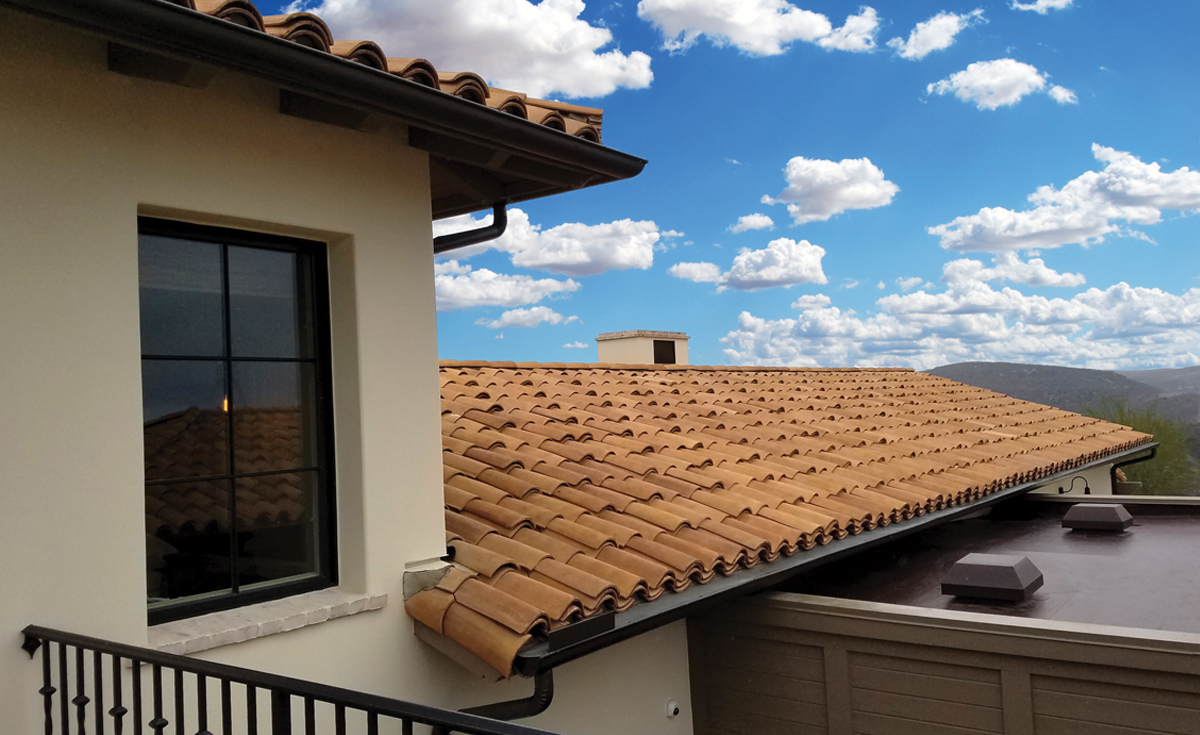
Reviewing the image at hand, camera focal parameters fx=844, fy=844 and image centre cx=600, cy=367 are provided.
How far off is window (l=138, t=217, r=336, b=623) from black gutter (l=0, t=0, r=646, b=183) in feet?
2.62

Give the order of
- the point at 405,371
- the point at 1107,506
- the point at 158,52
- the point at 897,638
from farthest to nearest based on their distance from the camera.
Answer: the point at 1107,506
the point at 897,638
the point at 405,371
the point at 158,52

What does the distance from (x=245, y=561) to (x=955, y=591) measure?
4.65m

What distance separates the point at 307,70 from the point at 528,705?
2.80m

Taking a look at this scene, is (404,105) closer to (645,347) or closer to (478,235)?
(478,235)

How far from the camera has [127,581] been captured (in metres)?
2.93

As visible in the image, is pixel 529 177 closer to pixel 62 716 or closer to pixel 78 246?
pixel 78 246

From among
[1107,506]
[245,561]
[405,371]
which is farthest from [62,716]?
[1107,506]

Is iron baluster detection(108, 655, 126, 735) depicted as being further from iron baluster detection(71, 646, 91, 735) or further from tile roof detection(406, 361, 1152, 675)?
tile roof detection(406, 361, 1152, 675)

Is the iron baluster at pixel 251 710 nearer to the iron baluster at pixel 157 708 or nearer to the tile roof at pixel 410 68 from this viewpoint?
the iron baluster at pixel 157 708

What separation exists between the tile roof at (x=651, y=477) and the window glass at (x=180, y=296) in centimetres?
146

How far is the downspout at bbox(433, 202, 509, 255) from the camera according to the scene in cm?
479

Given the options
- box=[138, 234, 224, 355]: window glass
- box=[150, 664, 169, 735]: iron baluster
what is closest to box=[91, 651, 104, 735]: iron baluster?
box=[150, 664, 169, 735]: iron baluster

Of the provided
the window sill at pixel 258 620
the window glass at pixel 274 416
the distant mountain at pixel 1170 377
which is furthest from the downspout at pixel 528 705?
the distant mountain at pixel 1170 377

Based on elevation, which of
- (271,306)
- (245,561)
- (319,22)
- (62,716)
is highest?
(319,22)
